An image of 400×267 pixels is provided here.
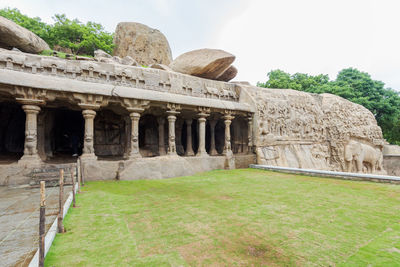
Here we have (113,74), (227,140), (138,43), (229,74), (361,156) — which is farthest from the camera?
(138,43)

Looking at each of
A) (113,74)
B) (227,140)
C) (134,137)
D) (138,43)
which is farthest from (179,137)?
(138,43)

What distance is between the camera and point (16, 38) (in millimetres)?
10609

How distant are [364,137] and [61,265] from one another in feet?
67.5

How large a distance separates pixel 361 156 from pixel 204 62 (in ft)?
45.9

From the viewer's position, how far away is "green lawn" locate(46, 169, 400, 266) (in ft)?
7.76

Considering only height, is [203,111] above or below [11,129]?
above

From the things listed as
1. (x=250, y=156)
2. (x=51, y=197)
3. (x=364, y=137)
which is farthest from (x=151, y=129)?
(x=364, y=137)

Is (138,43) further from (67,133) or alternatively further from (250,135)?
(250,135)

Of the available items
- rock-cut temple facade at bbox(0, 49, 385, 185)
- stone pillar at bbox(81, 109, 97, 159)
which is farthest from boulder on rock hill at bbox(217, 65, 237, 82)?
stone pillar at bbox(81, 109, 97, 159)

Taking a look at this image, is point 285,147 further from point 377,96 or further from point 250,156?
point 377,96

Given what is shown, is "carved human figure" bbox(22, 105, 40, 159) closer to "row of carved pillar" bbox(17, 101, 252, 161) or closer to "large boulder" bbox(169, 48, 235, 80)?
"row of carved pillar" bbox(17, 101, 252, 161)

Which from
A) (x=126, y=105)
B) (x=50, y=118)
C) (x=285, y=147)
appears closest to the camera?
(x=126, y=105)

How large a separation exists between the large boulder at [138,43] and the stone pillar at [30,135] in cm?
1445

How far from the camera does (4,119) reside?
1039 centimetres
